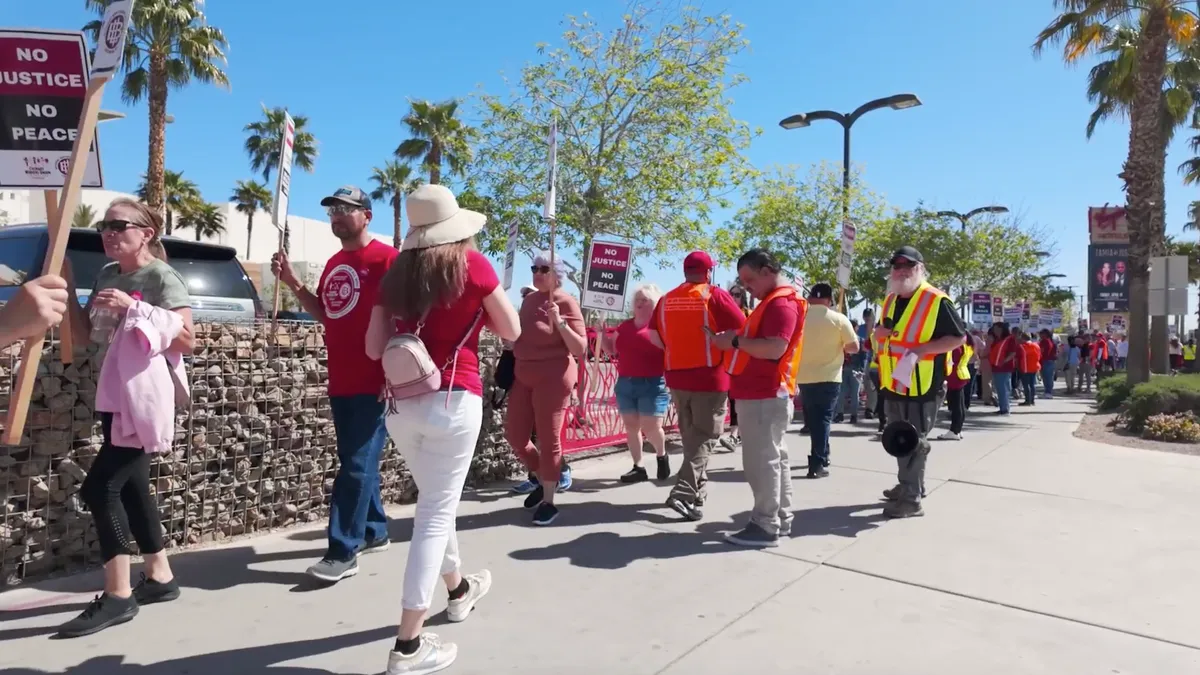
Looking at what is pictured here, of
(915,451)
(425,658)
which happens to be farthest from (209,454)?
(915,451)

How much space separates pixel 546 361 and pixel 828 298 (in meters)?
3.70

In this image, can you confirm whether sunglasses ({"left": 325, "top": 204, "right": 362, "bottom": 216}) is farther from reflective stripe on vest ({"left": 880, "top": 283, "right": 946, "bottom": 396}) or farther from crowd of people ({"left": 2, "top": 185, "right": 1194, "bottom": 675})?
reflective stripe on vest ({"left": 880, "top": 283, "right": 946, "bottom": 396})

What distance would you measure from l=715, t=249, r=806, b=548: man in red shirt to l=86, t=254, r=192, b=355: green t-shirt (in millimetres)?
3009

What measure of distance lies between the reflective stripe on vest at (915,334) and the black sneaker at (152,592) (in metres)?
4.58

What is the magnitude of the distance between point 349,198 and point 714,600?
2710 mm

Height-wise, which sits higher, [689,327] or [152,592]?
[689,327]

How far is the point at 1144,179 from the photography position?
15.2 metres

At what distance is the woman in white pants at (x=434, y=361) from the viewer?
3080 millimetres

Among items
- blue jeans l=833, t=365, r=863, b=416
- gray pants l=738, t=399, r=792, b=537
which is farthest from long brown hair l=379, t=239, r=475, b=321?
blue jeans l=833, t=365, r=863, b=416

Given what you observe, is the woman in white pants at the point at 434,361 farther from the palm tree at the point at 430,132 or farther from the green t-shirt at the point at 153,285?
the palm tree at the point at 430,132

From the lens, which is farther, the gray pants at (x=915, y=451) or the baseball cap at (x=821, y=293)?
the baseball cap at (x=821, y=293)

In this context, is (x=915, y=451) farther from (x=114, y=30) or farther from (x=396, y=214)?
(x=396, y=214)

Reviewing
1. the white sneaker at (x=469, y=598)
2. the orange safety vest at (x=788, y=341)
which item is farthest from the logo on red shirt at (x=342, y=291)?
the orange safety vest at (x=788, y=341)

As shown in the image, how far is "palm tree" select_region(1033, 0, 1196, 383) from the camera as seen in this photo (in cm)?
1443
